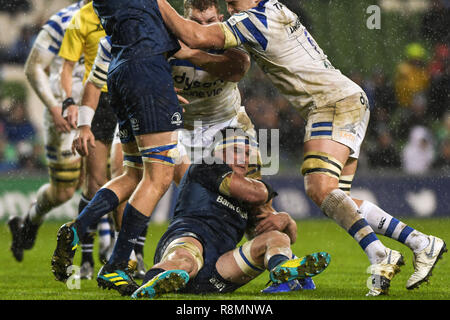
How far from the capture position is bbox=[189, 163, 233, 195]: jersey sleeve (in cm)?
486

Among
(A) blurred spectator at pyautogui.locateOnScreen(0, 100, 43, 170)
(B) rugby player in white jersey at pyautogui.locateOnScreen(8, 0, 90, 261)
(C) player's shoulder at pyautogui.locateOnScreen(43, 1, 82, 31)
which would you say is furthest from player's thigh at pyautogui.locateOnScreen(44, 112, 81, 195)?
(A) blurred spectator at pyautogui.locateOnScreen(0, 100, 43, 170)

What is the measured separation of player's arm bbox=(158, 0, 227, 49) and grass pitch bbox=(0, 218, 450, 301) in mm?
1585

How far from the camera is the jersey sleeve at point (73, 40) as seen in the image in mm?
6781

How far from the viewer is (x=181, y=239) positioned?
4.73m

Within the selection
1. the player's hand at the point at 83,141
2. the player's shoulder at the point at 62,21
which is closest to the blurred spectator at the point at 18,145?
the player's shoulder at the point at 62,21

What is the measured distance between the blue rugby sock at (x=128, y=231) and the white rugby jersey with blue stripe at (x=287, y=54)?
4.10 feet

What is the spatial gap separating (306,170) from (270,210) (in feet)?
1.16

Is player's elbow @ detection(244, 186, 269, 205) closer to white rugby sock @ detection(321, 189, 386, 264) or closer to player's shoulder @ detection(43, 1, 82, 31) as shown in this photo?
white rugby sock @ detection(321, 189, 386, 264)

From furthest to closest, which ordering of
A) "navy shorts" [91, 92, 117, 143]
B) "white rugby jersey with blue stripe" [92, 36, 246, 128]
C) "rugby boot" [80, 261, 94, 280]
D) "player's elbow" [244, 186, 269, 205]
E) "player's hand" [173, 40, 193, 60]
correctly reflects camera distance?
"navy shorts" [91, 92, 117, 143] → "rugby boot" [80, 261, 94, 280] → "white rugby jersey with blue stripe" [92, 36, 246, 128] → "player's hand" [173, 40, 193, 60] → "player's elbow" [244, 186, 269, 205]

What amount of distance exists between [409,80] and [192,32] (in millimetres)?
9983

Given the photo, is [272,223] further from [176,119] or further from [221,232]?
[176,119]

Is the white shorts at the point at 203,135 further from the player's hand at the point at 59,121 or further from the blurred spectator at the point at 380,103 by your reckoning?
the blurred spectator at the point at 380,103

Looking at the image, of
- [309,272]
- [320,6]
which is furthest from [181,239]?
[320,6]

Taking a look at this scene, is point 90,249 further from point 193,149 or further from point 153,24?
point 153,24
